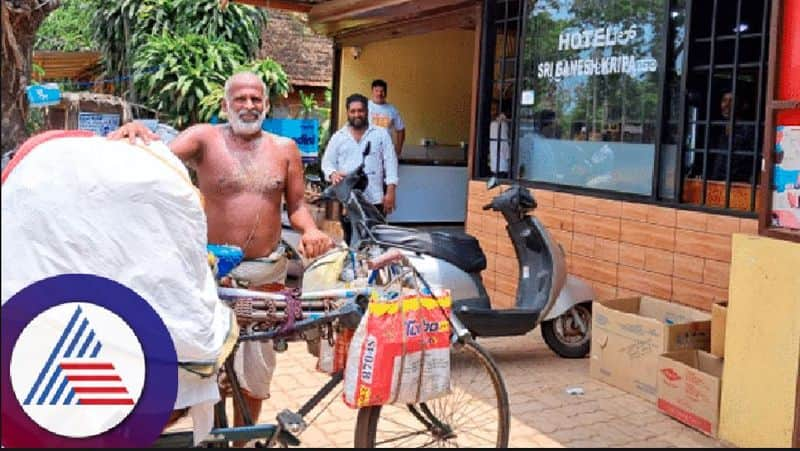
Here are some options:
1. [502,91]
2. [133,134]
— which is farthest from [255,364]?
[502,91]

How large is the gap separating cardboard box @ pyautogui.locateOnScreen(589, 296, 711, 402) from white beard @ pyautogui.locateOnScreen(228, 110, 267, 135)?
2.56 metres

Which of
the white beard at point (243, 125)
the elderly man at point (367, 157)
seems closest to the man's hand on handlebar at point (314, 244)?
the white beard at point (243, 125)

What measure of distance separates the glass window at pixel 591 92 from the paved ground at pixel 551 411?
153 centimetres

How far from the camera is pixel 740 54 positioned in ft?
17.6

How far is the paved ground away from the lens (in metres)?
4.33

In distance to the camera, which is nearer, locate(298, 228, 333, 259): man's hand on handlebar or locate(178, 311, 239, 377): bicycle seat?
locate(178, 311, 239, 377): bicycle seat

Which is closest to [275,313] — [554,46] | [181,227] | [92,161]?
[181,227]

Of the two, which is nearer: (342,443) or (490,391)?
(490,391)

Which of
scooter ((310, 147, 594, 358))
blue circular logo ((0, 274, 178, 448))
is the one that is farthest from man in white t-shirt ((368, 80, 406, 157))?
blue circular logo ((0, 274, 178, 448))

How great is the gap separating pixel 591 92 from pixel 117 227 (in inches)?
200

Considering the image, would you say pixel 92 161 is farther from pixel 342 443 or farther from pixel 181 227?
pixel 342 443

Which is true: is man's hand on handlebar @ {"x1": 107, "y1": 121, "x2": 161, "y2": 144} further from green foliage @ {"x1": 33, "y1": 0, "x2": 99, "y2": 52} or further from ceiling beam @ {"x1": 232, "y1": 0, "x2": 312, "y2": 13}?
green foliage @ {"x1": 33, "y1": 0, "x2": 99, "y2": 52}

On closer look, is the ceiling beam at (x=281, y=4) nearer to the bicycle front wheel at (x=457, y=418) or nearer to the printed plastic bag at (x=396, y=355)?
the bicycle front wheel at (x=457, y=418)

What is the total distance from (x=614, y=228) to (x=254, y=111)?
130 inches
